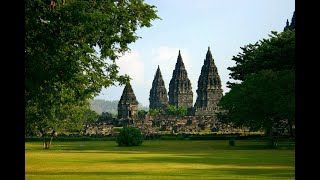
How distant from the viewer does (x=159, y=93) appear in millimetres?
165500

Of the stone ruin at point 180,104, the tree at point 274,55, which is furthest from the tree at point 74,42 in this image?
the stone ruin at point 180,104

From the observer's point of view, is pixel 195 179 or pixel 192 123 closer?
pixel 195 179

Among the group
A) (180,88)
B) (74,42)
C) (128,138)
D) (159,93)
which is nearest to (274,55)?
(128,138)

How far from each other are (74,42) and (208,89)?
119972 mm

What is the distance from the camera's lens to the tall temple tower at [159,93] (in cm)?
16550

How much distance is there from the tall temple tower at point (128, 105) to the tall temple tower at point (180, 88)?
132 feet

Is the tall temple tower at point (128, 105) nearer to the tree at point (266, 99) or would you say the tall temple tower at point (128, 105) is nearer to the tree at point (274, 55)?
the tree at point (274, 55)

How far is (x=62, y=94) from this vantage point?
1877 centimetres

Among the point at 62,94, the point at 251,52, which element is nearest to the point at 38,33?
the point at 62,94

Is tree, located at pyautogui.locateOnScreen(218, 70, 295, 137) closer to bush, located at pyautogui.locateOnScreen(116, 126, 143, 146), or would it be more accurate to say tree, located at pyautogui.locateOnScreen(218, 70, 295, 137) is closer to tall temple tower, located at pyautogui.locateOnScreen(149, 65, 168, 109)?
bush, located at pyautogui.locateOnScreen(116, 126, 143, 146)

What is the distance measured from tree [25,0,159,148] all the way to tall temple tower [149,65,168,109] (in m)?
144

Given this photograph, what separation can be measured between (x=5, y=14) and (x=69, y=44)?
14.9m

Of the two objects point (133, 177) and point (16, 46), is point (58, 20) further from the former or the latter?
point (16, 46)

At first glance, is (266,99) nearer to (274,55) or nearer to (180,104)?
(274,55)
